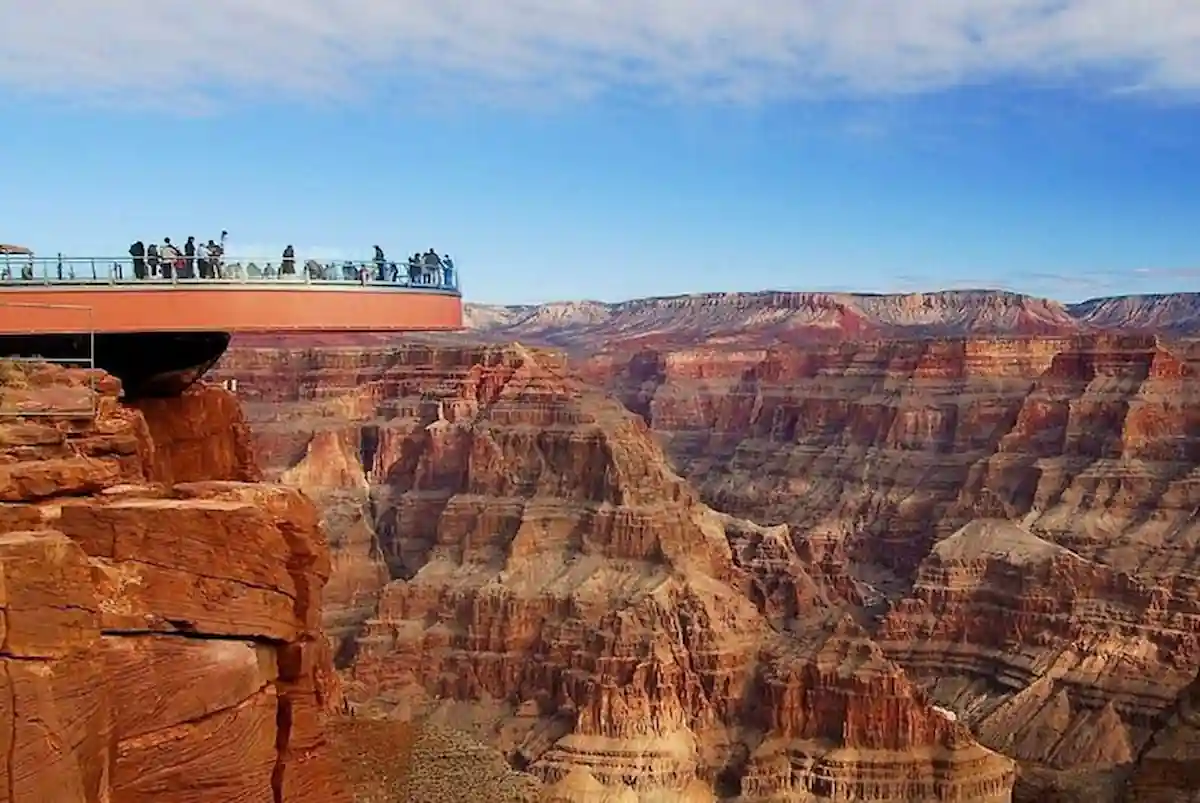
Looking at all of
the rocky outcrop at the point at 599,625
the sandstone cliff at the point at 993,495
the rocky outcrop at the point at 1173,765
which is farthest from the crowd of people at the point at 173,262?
the sandstone cliff at the point at 993,495

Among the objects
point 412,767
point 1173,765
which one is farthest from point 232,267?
point 1173,765

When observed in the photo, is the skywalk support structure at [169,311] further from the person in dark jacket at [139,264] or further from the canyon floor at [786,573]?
the canyon floor at [786,573]

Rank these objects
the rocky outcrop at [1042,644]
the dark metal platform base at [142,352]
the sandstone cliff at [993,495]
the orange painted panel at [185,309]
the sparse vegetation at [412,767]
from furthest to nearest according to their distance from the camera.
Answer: the sandstone cliff at [993,495] → the rocky outcrop at [1042,644] → the sparse vegetation at [412,767] → the dark metal platform base at [142,352] → the orange painted panel at [185,309]

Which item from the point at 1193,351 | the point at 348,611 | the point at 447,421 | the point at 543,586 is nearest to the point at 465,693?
the point at 543,586

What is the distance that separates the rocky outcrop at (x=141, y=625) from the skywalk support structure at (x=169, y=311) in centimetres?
409

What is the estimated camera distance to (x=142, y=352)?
22984mm

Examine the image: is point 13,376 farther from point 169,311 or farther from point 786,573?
point 786,573

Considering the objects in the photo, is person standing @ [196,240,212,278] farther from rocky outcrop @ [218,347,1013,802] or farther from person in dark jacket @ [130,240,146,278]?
rocky outcrop @ [218,347,1013,802]

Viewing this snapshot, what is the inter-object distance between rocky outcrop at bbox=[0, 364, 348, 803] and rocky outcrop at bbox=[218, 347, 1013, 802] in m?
46.7

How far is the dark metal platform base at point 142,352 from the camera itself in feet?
68.8

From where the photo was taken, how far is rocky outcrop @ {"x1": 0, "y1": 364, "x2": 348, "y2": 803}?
12391mm

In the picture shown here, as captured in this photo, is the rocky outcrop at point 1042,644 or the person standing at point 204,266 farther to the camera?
the rocky outcrop at point 1042,644

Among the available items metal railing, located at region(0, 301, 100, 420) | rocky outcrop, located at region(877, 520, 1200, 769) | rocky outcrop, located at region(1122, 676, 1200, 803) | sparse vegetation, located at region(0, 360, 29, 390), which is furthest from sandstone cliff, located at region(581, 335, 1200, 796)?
sparse vegetation, located at region(0, 360, 29, 390)

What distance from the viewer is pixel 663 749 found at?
64250 millimetres
